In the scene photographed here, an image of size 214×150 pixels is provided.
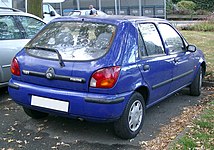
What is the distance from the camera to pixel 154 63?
15.5 feet

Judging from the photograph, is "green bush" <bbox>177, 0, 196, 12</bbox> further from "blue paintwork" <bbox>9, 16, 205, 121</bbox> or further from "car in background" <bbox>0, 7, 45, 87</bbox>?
"blue paintwork" <bbox>9, 16, 205, 121</bbox>

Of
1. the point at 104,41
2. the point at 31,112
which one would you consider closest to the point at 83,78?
the point at 104,41

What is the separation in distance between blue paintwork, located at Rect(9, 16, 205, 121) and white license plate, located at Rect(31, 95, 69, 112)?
50mm

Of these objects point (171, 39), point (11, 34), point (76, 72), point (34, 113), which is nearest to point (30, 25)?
point (11, 34)

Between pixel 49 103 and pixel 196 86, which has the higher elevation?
pixel 49 103

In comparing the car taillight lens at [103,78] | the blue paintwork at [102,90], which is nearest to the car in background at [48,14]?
the blue paintwork at [102,90]

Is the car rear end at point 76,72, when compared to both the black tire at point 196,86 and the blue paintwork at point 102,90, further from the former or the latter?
the black tire at point 196,86

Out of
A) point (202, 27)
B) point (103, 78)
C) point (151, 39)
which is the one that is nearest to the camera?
point (103, 78)

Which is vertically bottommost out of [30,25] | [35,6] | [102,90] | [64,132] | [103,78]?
[64,132]

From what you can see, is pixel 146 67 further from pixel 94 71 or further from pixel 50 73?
pixel 50 73

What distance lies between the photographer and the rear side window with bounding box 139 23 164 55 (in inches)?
186

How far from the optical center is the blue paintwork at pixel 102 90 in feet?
12.9

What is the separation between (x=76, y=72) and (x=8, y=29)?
107 inches

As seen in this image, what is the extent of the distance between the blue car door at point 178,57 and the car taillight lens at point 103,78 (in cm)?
166
